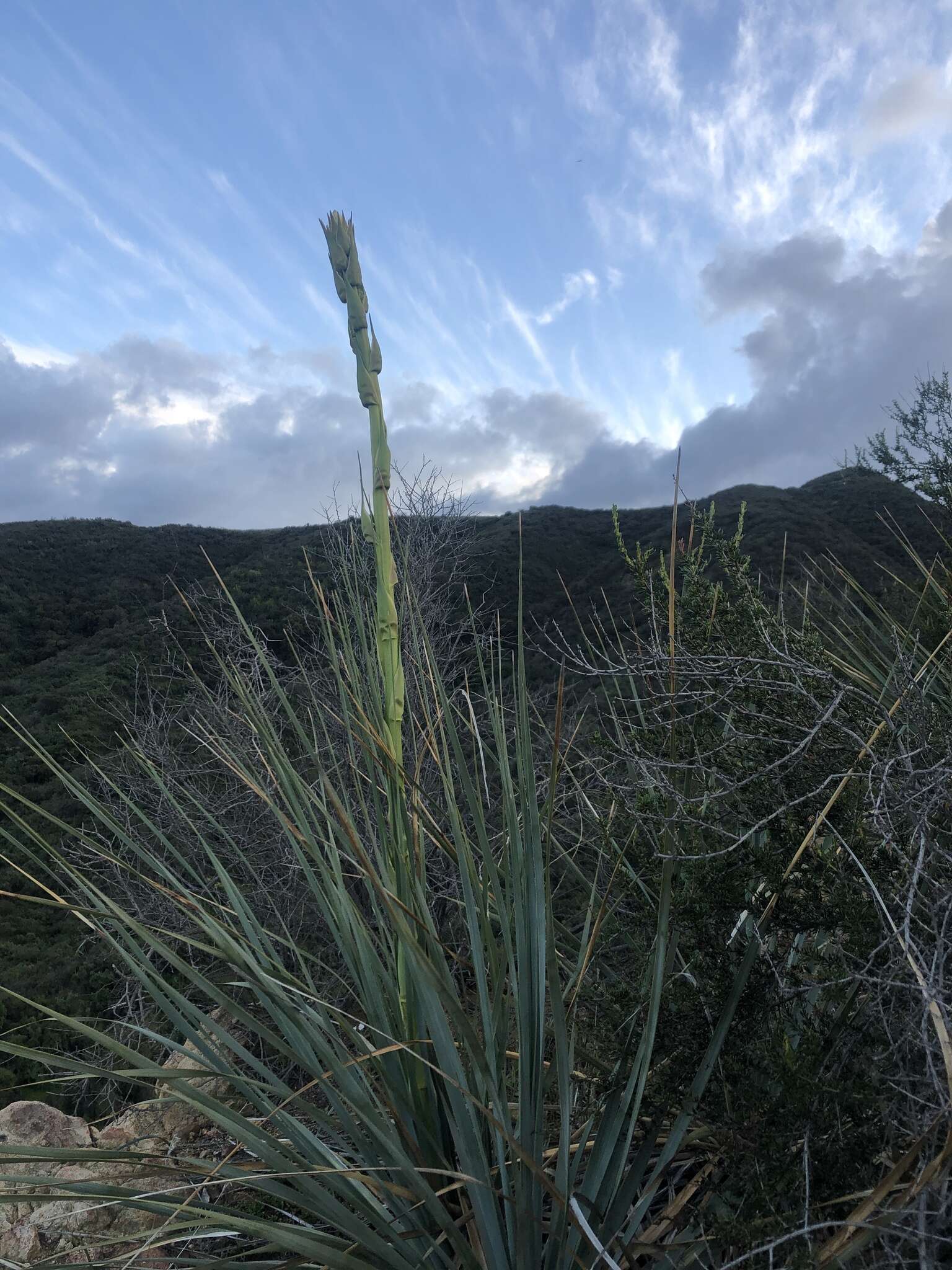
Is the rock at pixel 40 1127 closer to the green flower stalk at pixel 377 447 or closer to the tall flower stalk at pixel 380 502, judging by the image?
the tall flower stalk at pixel 380 502

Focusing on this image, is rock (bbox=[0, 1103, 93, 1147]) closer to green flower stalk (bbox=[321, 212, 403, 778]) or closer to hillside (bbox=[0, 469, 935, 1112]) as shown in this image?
green flower stalk (bbox=[321, 212, 403, 778])

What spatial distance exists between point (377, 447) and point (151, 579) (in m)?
28.7

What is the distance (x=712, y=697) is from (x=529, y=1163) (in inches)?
50.3

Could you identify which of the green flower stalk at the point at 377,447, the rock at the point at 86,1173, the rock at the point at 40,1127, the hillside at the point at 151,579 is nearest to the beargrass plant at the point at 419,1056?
the green flower stalk at the point at 377,447

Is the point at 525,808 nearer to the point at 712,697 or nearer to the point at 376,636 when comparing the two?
the point at 376,636

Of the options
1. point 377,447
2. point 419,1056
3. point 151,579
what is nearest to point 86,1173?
point 419,1056

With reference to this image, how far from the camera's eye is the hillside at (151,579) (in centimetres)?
1217

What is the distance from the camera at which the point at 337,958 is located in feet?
23.7

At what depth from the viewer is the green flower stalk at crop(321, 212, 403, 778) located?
180 centimetres

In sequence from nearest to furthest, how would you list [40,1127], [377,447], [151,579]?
[377,447], [40,1127], [151,579]

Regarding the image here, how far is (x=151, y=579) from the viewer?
27922 mm

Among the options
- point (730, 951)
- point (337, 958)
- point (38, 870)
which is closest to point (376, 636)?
point (730, 951)

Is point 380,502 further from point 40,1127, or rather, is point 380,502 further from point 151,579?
point 151,579

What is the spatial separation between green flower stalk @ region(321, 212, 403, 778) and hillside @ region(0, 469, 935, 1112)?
5.65 metres
